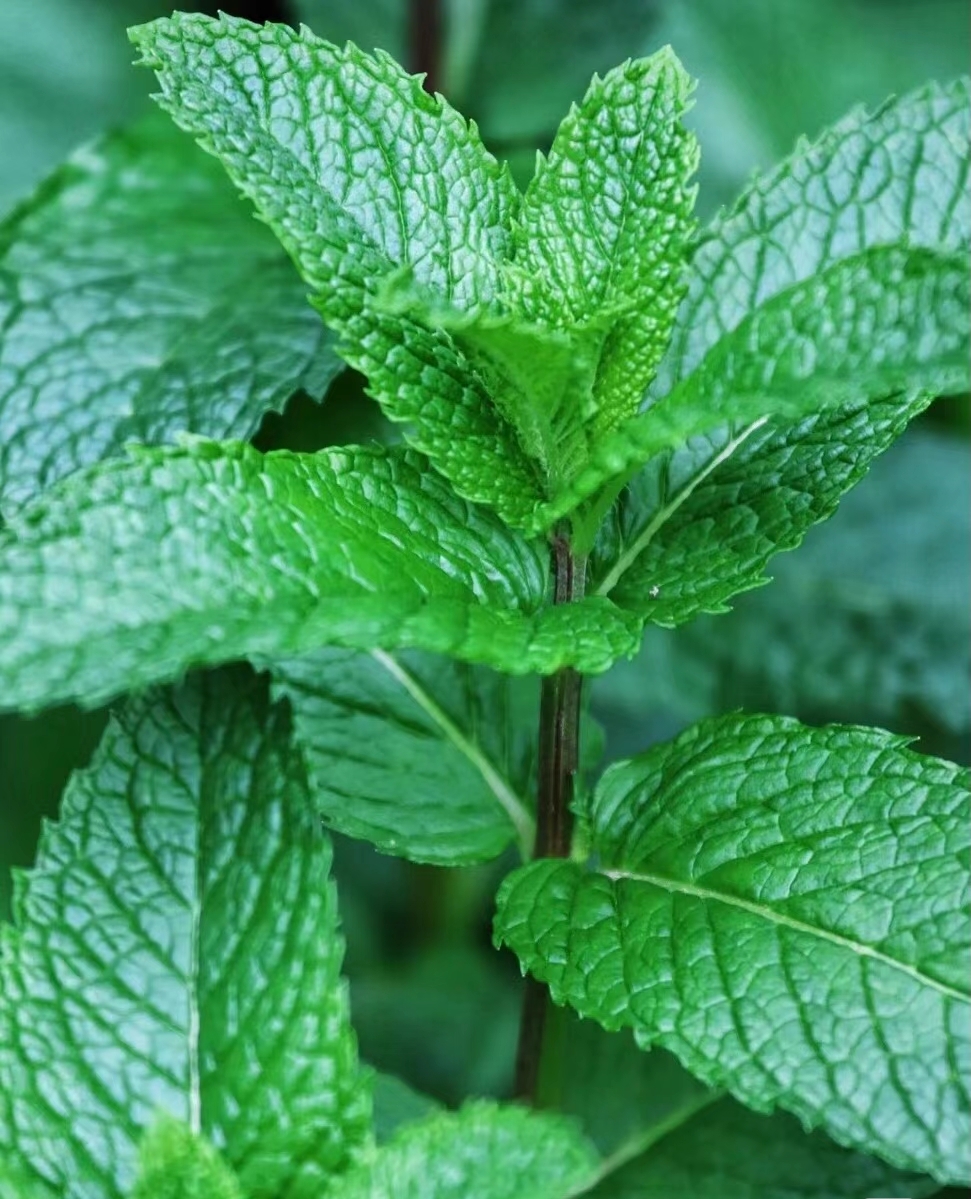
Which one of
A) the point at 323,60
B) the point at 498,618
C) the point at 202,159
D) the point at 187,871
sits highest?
the point at 202,159

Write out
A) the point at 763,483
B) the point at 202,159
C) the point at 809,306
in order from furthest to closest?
the point at 202,159
the point at 763,483
the point at 809,306

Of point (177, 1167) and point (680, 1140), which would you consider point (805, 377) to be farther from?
point (680, 1140)

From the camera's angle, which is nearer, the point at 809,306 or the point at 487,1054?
the point at 809,306

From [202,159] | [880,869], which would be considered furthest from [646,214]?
[202,159]

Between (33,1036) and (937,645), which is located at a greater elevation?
(937,645)

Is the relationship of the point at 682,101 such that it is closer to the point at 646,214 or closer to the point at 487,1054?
the point at 646,214

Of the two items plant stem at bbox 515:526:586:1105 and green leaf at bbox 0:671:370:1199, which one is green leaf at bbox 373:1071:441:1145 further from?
green leaf at bbox 0:671:370:1199

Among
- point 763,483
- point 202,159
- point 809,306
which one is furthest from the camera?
point 202,159

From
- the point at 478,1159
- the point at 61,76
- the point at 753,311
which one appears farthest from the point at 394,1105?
the point at 61,76
